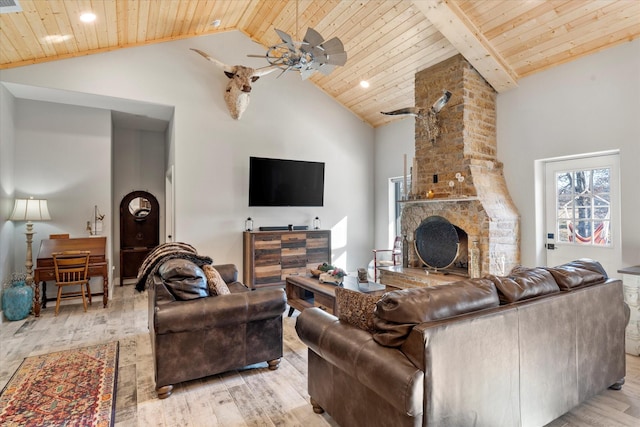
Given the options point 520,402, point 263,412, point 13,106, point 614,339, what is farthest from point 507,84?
point 13,106

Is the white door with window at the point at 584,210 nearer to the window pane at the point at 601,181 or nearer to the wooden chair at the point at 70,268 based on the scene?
the window pane at the point at 601,181

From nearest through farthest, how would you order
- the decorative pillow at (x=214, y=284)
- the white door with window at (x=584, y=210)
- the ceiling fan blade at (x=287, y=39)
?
the decorative pillow at (x=214, y=284) → the ceiling fan blade at (x=287, y=39) → the white door with window at (x=584, y=210)

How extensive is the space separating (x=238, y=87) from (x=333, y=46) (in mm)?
2300

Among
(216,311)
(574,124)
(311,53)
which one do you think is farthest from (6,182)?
(574,124)

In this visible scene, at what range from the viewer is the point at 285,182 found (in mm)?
5949

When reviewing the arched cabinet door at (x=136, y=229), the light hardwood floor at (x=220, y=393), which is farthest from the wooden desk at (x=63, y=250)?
the arched cabinet door at (x=136, y=229)

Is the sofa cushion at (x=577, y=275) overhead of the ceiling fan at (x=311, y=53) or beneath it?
beneath

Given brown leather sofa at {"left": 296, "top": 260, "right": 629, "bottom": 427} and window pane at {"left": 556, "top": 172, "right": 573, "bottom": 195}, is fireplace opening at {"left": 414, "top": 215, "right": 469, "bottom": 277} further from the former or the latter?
brown leather sofa at {"left": 296, "top": 260, "right": 629, "bottom": 427}

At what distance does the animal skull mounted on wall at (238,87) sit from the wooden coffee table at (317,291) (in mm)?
2938

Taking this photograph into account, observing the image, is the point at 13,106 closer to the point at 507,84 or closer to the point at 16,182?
the point at 16,182

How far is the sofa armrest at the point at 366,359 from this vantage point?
1.46 m

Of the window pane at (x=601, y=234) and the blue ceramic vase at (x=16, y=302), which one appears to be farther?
the blue ceramic vase at (x=16, y=302)

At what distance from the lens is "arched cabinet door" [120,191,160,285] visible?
661cm

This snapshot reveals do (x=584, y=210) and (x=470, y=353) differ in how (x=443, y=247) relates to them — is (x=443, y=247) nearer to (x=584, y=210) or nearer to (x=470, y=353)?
(x=584, y=210)
